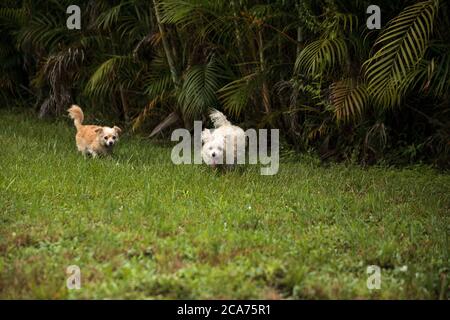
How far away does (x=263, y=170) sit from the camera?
9.16 meters

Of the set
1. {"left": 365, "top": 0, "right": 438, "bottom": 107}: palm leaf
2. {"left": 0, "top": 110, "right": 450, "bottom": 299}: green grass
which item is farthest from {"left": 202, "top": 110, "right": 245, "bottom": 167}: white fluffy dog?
{"left": 365, "top": 0, "right": 438, "bottom": 107}: palm leaf

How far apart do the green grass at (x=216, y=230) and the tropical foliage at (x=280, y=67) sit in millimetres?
1026

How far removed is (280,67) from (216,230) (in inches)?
212

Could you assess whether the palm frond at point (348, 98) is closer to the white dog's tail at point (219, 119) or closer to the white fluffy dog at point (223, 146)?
the white fluffy dog at point (223, 146)

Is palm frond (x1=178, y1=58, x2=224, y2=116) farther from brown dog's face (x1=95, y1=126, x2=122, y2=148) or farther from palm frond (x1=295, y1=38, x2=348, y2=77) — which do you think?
palm frond (x1=295, y1=38, x2=348, y2=77)

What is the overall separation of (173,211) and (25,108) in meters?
10.2

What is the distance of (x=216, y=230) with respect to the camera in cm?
604

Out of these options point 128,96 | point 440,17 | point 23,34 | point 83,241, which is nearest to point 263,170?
point 440,17

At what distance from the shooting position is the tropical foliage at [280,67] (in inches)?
359

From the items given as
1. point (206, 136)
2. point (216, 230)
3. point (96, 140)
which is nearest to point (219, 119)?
point (206, 136)

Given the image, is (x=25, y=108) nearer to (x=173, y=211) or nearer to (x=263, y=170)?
(x=263, y=170)

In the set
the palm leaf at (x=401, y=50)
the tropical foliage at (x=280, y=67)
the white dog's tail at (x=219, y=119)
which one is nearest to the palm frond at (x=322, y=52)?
the tropical foliage at (x=280, y=67)

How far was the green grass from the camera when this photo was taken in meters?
4.86

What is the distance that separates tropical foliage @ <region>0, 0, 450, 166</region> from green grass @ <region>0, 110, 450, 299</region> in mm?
1026
